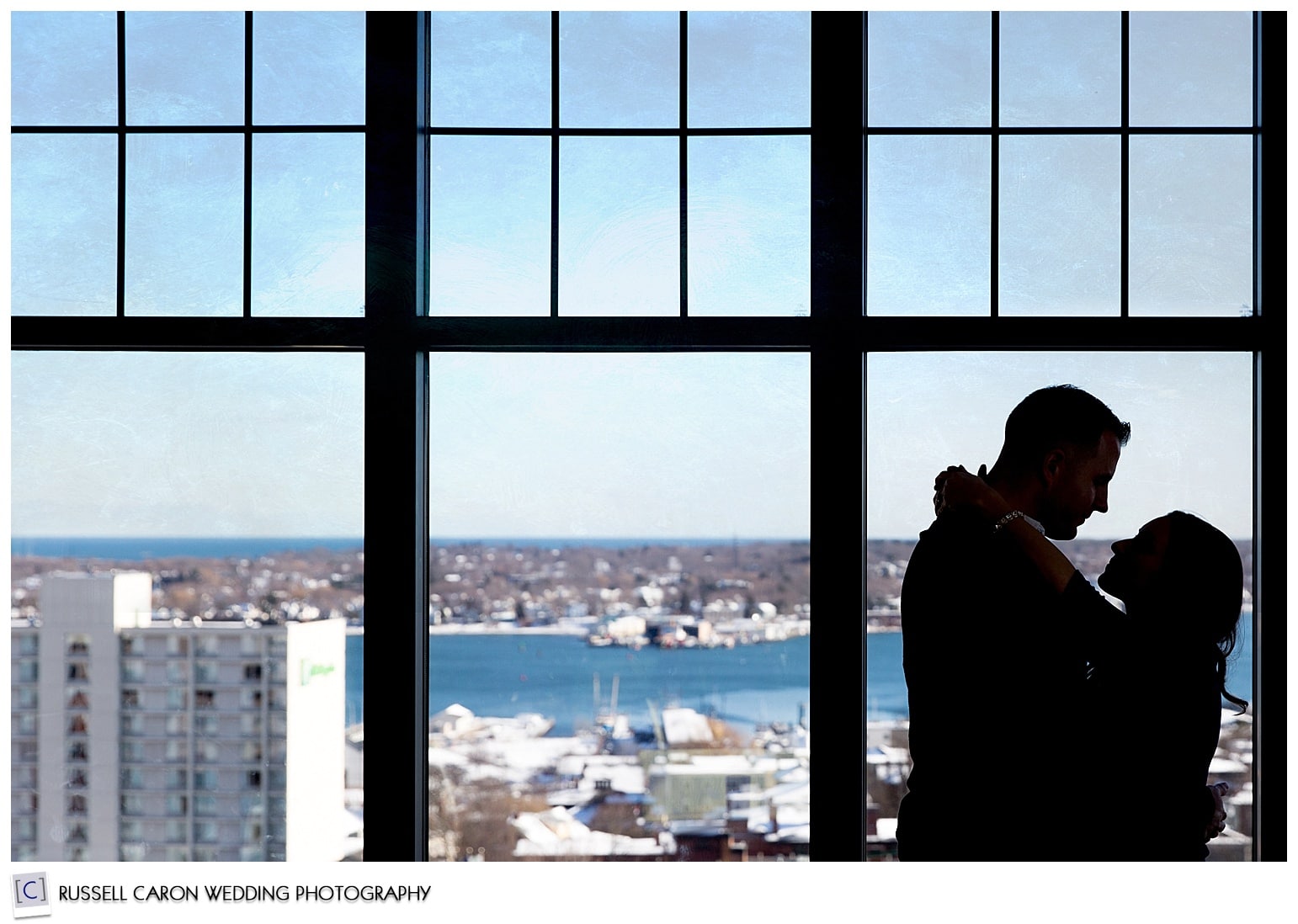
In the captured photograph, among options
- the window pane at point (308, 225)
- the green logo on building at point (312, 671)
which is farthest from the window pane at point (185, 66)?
the green logo on building at point (312, 671)

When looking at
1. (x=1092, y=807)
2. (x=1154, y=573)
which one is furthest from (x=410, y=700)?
(x=1154, y=573)

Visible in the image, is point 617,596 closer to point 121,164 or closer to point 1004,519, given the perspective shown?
point 1004,519

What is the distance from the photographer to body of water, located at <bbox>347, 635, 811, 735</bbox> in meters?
2.27

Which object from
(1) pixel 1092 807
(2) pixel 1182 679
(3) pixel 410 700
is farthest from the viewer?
(3) pixel 410 700

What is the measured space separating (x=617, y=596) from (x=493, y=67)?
1.27 meters

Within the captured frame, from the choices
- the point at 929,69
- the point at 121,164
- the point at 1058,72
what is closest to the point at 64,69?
the point at 121,164

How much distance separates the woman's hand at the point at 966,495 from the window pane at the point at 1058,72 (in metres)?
0.91

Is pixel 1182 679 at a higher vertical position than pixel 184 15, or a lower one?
lower

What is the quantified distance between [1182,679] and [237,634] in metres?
1.98

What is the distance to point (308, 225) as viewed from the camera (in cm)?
229

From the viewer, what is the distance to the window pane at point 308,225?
89.6 inches

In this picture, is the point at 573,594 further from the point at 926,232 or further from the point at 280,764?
the point at 926,232

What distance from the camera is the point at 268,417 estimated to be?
2.28 metres
